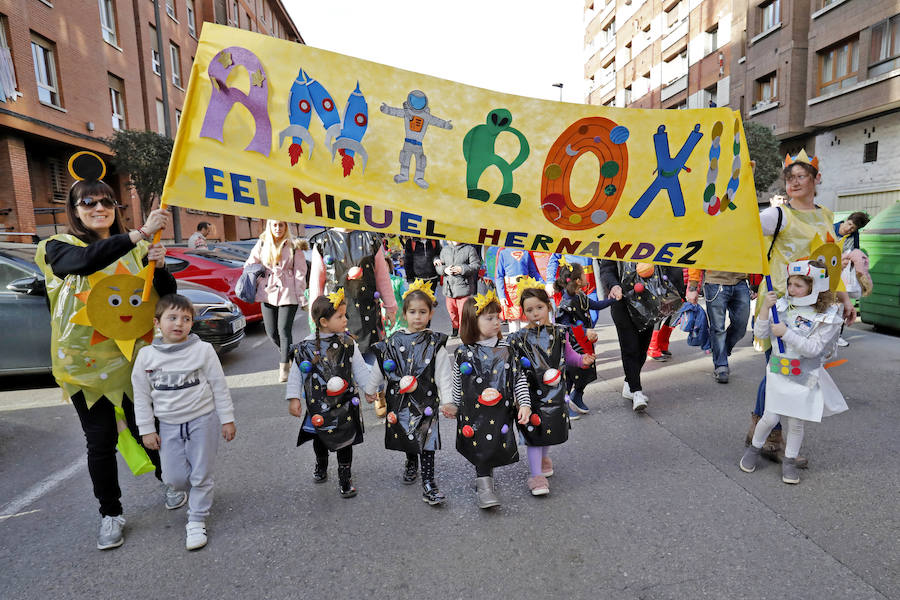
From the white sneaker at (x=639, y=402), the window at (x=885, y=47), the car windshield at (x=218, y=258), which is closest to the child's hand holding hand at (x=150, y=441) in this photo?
the white sneaker at (x=639, y=402)

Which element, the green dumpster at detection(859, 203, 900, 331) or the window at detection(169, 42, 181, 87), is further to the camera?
the window at detection(169, 42, 181, 87)

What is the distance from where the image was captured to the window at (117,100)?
65.9ft

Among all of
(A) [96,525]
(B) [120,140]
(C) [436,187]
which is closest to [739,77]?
(B) [120,140]

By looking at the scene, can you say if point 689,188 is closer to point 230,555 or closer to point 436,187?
point 436,187

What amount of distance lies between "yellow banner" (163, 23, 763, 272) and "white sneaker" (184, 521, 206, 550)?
1.64 m

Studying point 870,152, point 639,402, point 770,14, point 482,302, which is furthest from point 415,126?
point 770,14

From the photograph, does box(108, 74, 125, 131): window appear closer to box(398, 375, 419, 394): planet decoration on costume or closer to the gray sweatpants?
the gray sweatpants

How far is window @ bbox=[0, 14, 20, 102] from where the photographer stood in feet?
45.3

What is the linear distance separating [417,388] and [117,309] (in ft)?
5.36

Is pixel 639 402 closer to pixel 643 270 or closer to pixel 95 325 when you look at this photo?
pixel 643 270

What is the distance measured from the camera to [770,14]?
2219 cm

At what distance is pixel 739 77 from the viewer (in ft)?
80.1

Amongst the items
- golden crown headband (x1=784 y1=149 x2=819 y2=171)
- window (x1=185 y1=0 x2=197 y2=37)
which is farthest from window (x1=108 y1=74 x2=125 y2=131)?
golden crown headband (x1=784 y1=149 x2=819 y2=171)

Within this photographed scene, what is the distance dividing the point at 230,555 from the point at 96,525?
956mm
